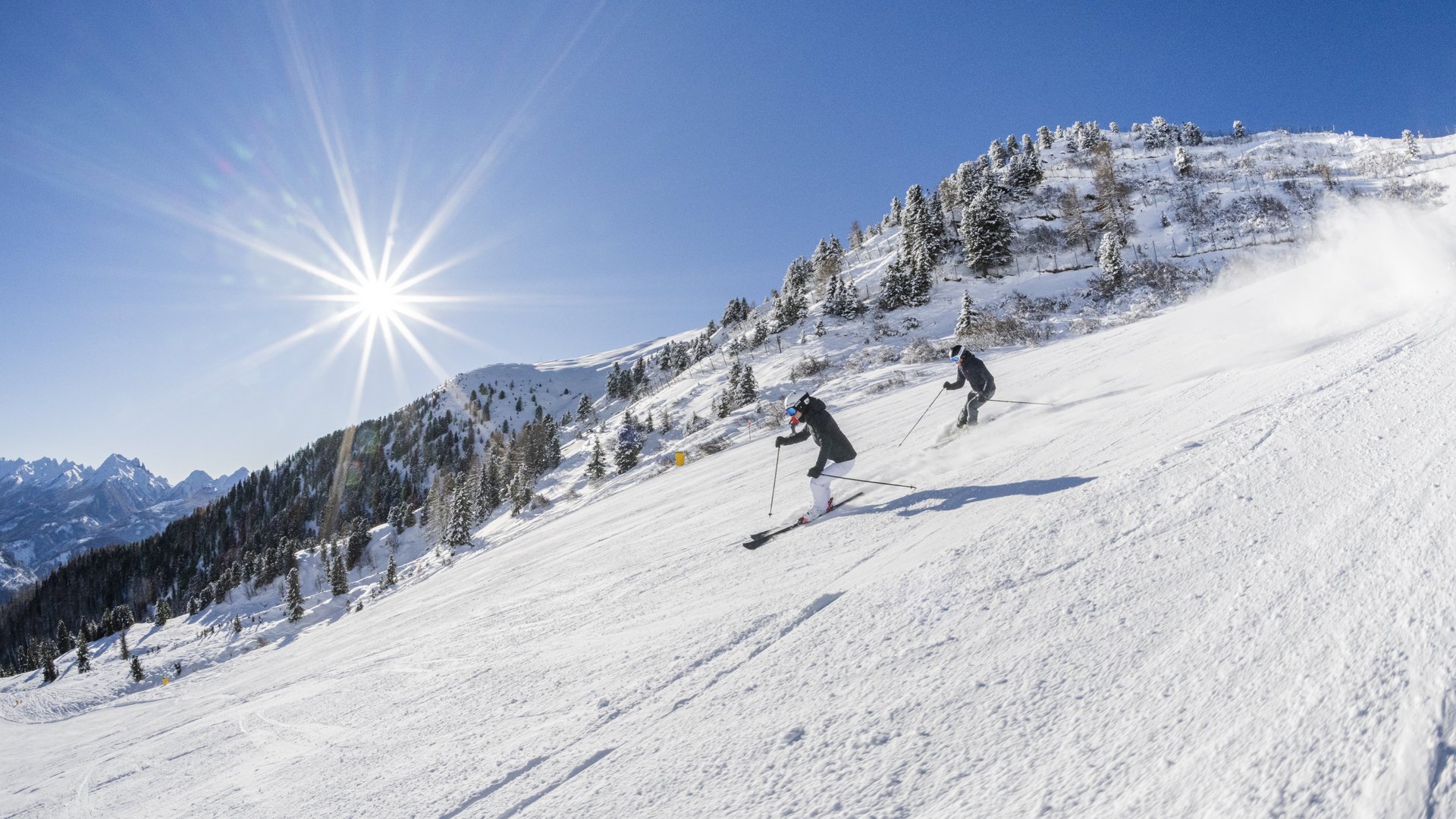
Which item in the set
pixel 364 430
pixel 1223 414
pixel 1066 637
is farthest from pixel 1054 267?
pixel 364 430

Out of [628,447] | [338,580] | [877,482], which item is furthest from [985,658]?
[338,580]

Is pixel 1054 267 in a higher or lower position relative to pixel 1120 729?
higher

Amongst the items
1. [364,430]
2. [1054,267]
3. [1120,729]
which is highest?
[364,430]

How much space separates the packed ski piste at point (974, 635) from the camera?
2195 millimetres

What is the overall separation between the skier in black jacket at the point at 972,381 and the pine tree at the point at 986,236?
54967 millimetres

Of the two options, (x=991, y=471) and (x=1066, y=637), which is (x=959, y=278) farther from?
(x=1066, y=637)

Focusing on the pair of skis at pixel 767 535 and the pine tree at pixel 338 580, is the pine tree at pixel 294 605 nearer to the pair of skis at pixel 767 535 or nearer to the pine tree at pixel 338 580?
the pine tree at pixel 338 580

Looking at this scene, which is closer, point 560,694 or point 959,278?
point 560,694

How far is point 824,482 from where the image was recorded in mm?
7188

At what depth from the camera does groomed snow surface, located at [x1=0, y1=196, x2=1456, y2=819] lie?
2.14 m

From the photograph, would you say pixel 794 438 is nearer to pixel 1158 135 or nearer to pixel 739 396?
pixel 739 396

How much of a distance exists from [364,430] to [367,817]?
172362 millimetres

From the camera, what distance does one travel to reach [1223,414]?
6199 mm

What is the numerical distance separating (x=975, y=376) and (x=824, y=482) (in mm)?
3969
